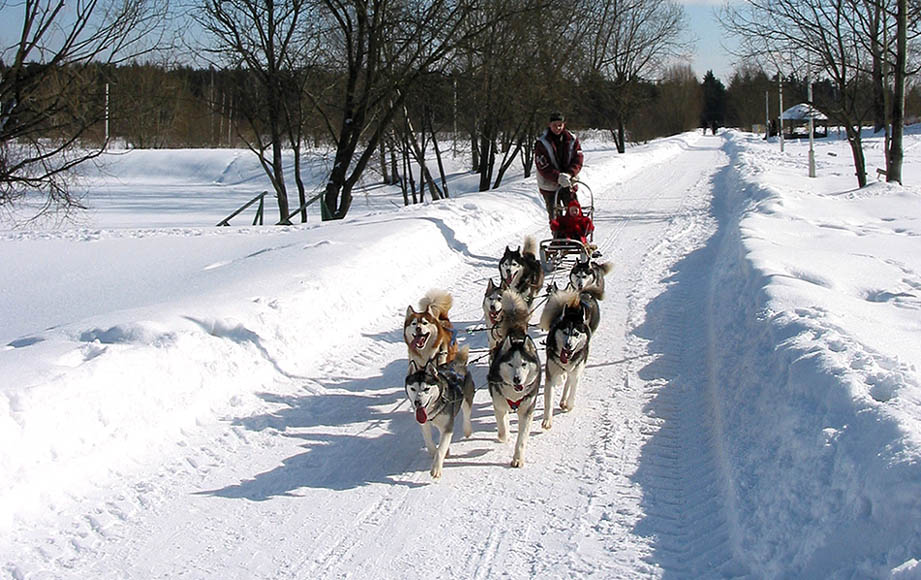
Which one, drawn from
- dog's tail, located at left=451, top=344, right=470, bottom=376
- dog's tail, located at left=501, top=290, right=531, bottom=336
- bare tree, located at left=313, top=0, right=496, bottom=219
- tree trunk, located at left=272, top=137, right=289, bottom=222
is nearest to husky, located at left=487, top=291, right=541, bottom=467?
dog's tail, located at left=451, top=344, right=470, bottom=376

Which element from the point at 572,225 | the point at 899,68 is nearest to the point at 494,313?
the point at 572,225

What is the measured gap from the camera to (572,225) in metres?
11.5

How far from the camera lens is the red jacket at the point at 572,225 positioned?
11523 millimetres

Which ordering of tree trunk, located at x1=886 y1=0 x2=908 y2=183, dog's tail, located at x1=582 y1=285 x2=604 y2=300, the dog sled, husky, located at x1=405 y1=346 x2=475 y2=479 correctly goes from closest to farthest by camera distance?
husky, located at x1=405 y1=346 x2=475 y2=479
dog's tail, located at x1=582 y1=285 x2=604 y2=300
the dog sled
tree trunk, located at x1=886 y1=0 x2=908 y2=183

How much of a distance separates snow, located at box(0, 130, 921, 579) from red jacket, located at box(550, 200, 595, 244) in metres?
0.74

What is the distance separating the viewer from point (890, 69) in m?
22.3

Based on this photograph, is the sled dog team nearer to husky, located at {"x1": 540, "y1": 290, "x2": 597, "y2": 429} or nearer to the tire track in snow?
husky, located at {"x1": 540, "y1": 290, "x2": 597, "y2": 429}

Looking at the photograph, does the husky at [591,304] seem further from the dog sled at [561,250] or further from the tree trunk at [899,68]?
the tree trunk at [899,68]

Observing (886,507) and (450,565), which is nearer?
(886,507)

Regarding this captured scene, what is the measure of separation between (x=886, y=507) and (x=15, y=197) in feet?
31.2

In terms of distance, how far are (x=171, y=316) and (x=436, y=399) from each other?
3.35 m

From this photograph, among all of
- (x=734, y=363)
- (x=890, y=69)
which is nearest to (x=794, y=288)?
(x=734, y=363)

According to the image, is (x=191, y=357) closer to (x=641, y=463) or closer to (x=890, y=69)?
(x=641, y=463)

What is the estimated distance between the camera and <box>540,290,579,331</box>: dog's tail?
6681mm
